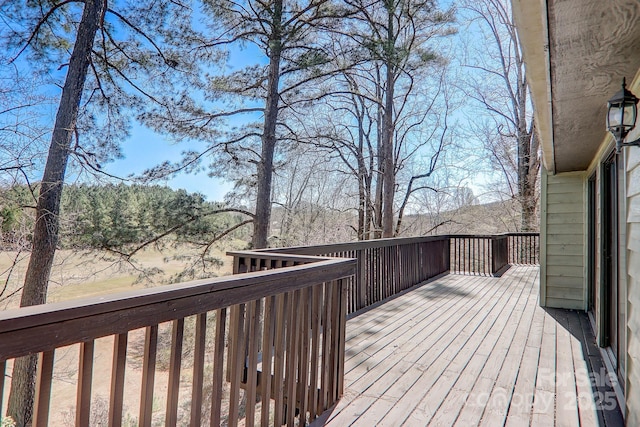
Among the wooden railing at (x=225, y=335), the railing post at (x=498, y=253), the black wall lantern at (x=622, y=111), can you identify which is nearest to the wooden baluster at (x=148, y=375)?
the wooden railing at (x=225, y=335)

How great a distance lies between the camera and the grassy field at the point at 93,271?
6.17m

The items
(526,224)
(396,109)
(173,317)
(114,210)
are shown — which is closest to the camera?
(173,317)

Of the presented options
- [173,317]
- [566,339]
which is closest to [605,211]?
[566,339]

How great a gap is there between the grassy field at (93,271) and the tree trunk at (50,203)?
82 cm

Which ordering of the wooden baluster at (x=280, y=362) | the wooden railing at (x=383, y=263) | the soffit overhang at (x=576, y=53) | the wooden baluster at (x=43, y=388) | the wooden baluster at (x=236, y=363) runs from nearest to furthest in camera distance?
1. the wooden baluster at (x=43, y=388)
2. the soffit overhang at (x=576, y=53)
3. the wooden baluster at (x=236, y=363)
4. the wooden baluster at (x=280, y=362)
5. the wooden railing at (x=383, y=263)

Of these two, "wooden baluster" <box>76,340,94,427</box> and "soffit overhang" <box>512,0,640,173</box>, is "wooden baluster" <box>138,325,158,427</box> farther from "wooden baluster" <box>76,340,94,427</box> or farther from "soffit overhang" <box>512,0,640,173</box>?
"soffit overhang" <box>512,0,640,173</box>

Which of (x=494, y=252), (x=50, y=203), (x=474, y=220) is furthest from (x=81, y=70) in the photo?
(x=474, y=220)

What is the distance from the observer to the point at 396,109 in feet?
46.5

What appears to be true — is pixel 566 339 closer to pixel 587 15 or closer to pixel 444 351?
pixel 444 351

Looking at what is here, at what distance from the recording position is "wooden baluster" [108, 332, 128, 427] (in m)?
1.13

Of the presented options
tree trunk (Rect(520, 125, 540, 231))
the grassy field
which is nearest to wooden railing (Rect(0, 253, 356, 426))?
the grassy field

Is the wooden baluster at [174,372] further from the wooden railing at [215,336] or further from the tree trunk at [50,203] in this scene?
the tree trunk at [50,203]

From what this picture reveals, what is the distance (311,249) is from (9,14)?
7037 mm

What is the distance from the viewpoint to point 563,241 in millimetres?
4973
